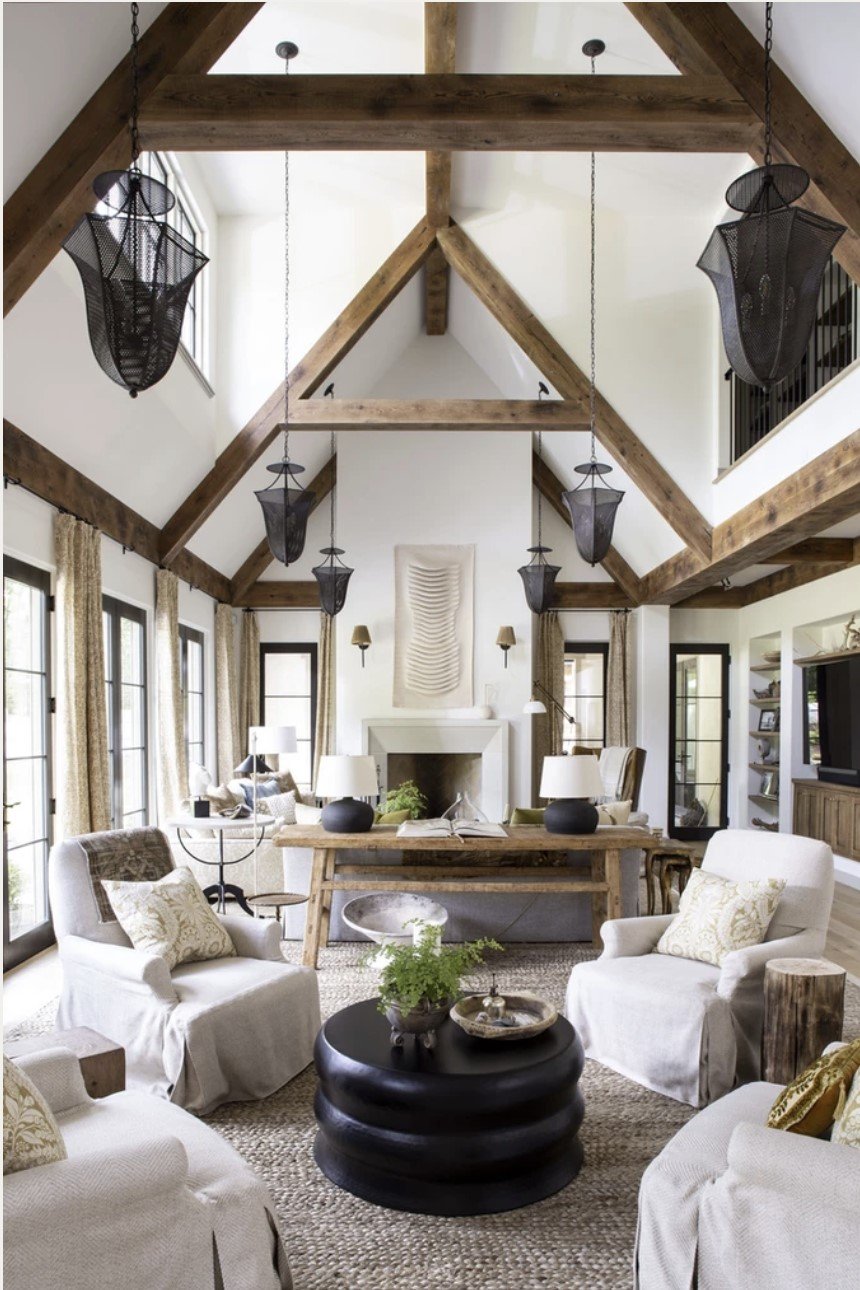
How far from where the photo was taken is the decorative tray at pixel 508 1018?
2.81m

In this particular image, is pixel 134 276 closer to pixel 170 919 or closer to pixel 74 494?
pixel 170 919

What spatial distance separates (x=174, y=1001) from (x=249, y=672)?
25.5ft

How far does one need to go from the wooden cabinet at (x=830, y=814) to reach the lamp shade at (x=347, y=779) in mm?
4267

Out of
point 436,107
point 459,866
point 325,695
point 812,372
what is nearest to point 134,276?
point 436,107

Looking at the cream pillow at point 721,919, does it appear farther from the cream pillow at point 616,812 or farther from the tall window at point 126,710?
the tall window at point 126,710

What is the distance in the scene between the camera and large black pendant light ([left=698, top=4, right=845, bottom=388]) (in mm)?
2689

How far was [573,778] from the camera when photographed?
4.71 meters

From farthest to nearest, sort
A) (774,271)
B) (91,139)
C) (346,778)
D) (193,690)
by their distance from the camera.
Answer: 1. (193,690)
2. (346,778)
3. (91,139)
4. (774,271)

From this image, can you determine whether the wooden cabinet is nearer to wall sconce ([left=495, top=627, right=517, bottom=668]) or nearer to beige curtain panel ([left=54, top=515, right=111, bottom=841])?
wall sconce ([left=495, top=627, right=517, bottom=668])

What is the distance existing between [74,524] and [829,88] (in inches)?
175

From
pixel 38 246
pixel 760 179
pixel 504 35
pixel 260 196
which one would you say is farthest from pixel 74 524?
pixel 760 179

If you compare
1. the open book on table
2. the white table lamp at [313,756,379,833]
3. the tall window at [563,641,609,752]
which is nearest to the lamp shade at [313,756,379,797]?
the white table lamp at [313,756,379,833]

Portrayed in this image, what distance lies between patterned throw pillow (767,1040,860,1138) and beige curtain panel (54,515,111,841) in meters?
4.34

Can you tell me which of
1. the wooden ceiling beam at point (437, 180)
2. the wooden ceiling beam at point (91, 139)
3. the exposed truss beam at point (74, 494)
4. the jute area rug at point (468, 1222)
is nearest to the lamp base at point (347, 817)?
the jute area rug at point (468, 1222)
